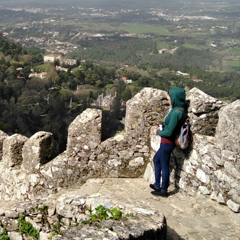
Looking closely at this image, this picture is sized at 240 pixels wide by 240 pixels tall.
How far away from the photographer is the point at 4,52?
242 ft

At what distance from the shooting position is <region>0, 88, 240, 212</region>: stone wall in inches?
A: 238

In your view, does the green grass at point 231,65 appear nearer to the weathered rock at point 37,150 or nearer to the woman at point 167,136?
the weathered rock at point 37,150

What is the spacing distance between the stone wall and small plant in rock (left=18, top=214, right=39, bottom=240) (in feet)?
7.58

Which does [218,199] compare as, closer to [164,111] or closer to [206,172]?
[206,172]

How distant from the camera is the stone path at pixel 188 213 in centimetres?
535

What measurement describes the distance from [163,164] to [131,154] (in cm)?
94

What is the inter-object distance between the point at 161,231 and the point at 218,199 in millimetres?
2003

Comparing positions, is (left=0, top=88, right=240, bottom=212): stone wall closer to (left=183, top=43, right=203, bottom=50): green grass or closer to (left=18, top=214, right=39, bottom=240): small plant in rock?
(left=18, top=214, right=39, bottom=240): small plant in rock

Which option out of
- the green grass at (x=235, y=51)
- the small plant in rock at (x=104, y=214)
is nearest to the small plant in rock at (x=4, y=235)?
the small plant in rock at (x=104, y=214)

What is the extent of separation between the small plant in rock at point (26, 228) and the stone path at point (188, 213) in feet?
3.47

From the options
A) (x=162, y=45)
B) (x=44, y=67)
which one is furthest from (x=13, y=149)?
(x=162, y=45)

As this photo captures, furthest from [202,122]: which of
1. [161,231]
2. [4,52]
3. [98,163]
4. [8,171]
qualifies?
[4,52]

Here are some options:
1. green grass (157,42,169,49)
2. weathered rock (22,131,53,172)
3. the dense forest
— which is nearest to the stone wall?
weathered rock (22,131,53,172)

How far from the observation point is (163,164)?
643 centimetres
